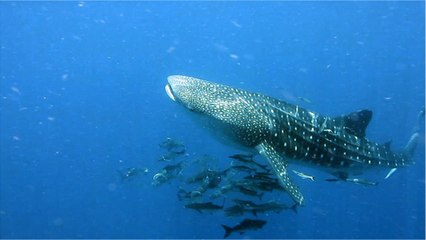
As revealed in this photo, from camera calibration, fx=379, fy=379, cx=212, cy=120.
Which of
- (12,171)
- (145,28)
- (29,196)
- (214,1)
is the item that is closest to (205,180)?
(29,196)

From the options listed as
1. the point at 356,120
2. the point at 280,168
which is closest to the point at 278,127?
the point at 280,168

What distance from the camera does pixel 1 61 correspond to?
72688mm

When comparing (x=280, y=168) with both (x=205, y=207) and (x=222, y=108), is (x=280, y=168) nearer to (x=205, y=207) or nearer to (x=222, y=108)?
(x=222, y=108)

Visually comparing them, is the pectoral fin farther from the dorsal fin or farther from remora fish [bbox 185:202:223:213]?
remora fish [bbox 185:202:223:213]

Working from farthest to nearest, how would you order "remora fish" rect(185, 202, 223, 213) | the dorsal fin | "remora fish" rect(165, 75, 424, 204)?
"remora fish" rect(185, 202, 223, 213) → the dorsal fin → "remora fish" rect(165, 75, 424, 204)

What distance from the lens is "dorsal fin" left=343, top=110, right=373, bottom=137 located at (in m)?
7.87

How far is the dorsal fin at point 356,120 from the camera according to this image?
7871 millimetres

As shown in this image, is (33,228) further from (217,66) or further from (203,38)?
(203,38)

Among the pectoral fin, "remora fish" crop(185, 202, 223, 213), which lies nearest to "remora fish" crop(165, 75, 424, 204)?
the pectoral fin

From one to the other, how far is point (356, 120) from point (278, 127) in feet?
6.66

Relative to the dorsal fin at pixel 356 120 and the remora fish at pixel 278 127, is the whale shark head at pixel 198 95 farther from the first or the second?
the dorsal fin at pixel 356 120

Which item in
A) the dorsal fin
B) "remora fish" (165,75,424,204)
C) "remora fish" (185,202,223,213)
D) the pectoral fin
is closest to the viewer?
the pectoral fin

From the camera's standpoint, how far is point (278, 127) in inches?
273

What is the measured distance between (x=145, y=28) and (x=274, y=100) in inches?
2652
